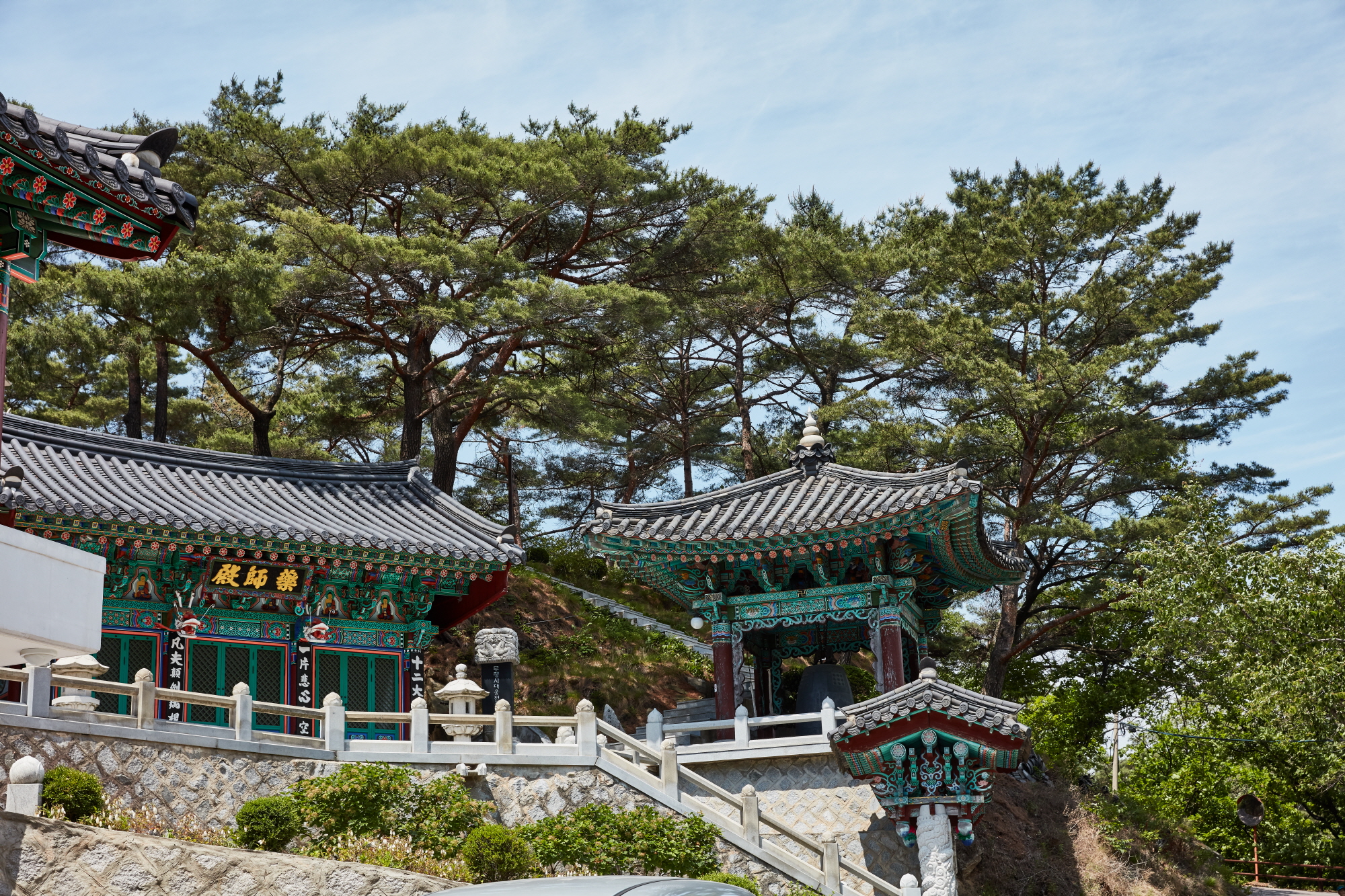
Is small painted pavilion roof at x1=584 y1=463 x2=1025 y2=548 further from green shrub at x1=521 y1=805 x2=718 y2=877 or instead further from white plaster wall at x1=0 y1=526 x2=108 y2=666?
white plaster wall at x1=0 y1=526 x2=108 y2=666

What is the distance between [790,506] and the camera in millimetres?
21938

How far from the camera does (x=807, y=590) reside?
21.7m

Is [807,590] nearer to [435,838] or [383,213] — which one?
[435,838]

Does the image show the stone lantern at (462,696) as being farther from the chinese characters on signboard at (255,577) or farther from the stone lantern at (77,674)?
the stone lantern at (77,674)

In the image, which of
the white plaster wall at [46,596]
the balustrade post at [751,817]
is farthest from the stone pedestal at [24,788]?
the balustrade post at [751,817]

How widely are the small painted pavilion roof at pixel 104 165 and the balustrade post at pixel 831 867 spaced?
11.2 metres

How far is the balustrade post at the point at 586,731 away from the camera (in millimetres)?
18109

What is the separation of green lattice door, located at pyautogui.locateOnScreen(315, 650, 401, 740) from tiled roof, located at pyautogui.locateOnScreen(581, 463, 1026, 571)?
4186mm

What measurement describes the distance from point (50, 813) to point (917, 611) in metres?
14.1

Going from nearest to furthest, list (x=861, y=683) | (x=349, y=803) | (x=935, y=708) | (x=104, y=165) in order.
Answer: (x=104, y=165) < (x=349, y=803) < (x=935, y=708) < (x=861, y=683)

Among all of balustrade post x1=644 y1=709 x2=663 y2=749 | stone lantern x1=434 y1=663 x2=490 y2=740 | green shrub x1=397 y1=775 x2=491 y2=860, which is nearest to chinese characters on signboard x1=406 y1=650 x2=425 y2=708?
stone lantern x1=434 y1=663 x2=490 y2=740

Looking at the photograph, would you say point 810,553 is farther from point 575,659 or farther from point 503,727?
point 575,659

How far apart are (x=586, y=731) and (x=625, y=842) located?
6.27 feet

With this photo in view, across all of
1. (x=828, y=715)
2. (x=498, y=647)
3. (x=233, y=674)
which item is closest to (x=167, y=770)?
(x=233, y=674)
